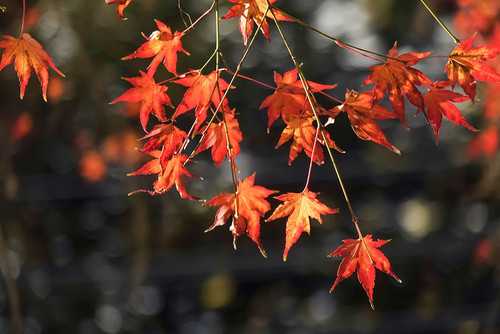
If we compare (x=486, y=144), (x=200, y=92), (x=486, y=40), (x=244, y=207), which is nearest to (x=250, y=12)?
(x=200, y=92)

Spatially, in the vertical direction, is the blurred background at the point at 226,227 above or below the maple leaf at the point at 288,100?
below

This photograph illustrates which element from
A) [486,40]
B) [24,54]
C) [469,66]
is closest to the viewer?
[469,66]

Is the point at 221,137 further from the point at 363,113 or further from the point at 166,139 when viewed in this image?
the point at 363,113

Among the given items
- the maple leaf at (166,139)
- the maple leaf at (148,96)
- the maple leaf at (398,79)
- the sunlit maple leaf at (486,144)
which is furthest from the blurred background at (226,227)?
the maple leaf at (398,79)

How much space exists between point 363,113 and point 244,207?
22 centimetres

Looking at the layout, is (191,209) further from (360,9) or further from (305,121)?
(305,121)

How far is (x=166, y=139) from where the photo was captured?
1052 millimetres

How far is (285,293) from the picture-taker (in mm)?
3104

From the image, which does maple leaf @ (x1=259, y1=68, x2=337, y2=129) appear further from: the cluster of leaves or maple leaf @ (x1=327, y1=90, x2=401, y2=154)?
the cluster of leaves

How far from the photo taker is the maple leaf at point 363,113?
1001 millimetres

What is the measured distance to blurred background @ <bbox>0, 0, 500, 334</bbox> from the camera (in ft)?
9.68

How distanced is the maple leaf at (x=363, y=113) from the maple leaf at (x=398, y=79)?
2 cm

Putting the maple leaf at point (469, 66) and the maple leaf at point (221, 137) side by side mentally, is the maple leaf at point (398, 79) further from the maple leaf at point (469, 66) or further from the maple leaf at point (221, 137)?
the maple leaf at point (221, 137)

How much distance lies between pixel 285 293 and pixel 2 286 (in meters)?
1.04
